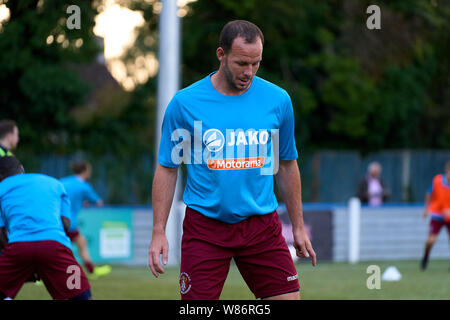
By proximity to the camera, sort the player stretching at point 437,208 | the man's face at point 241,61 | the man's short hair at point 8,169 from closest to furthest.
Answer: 1. the man's face at point 241,61
2. the man's short hair at point 8,169
3. the player stretching at point 437,208

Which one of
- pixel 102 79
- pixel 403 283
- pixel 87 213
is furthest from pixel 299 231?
pixel 102 79

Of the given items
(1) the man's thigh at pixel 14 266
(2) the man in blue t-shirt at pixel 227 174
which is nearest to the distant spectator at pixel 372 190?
(1) the man's thigh at pixel 14 266

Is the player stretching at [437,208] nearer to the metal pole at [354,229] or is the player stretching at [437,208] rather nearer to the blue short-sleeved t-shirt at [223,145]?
the metal pole at [354,229]

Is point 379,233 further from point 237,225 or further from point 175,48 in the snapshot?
point 237,225

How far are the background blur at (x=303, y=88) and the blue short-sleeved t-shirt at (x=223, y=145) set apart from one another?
15802 millimetres

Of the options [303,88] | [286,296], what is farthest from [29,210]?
[303,88]

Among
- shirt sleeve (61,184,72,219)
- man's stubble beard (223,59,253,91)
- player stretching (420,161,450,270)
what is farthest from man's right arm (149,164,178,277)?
player stretching (420,161,450,270)

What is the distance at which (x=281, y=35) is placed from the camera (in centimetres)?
2489

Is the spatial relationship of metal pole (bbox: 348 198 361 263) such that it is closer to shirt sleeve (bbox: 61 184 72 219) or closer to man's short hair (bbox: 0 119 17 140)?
man's short hair (bbox: 0 119 17 140)

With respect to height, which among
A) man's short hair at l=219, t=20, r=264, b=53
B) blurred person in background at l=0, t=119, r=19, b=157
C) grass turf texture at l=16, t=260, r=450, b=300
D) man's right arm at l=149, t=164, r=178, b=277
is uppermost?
man's short hair at l=219, t=20, r=264, b=53

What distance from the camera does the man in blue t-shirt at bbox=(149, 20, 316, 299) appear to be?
4.39m

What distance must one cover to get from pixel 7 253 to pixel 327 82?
19159 millimetres

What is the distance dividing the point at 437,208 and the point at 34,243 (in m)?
9.29

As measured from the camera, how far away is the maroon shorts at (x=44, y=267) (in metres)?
6.34
